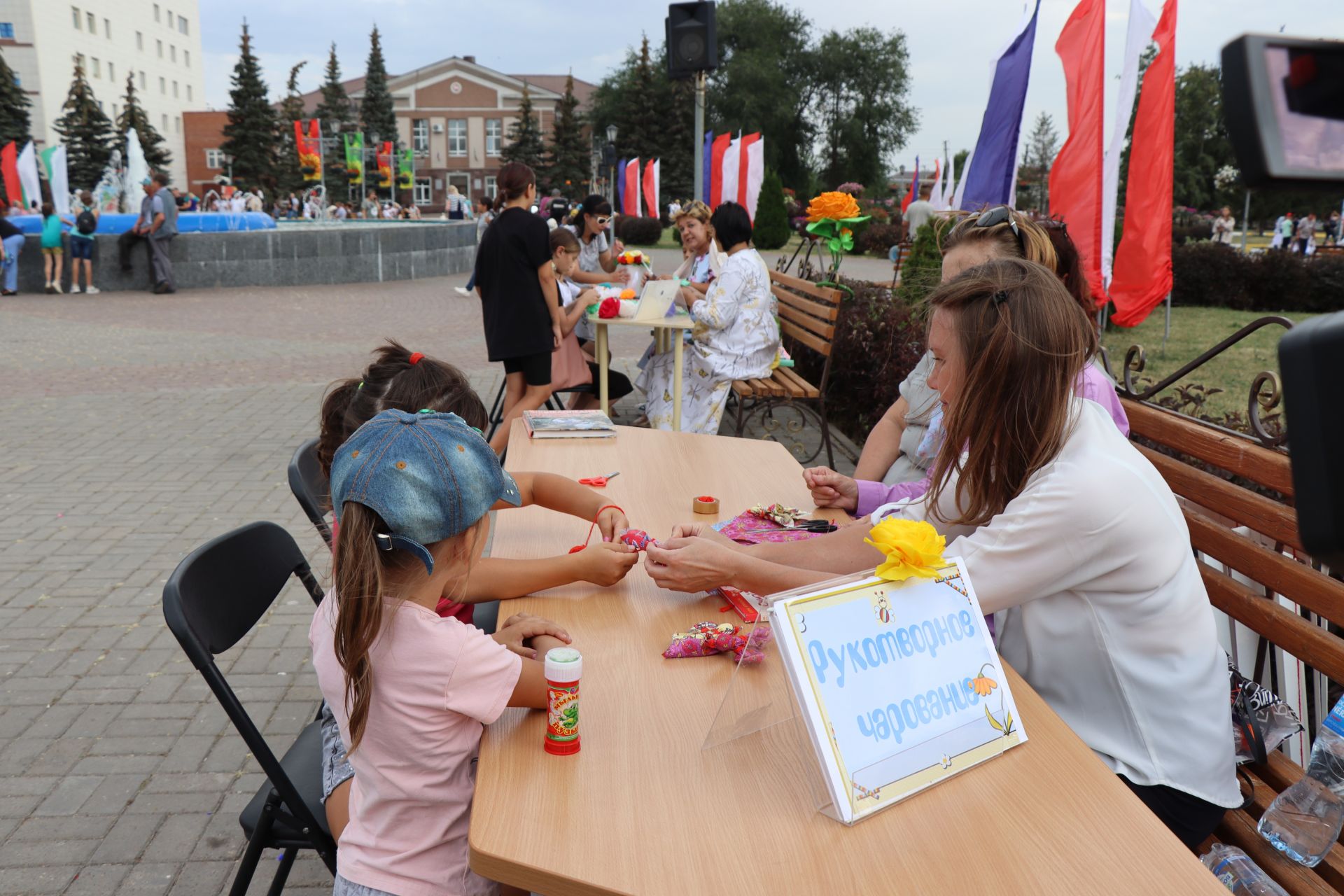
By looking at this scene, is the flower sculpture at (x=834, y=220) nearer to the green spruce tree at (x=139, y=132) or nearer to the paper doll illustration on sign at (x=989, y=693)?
the paper doll illustration on sign at (x=989, y=693)

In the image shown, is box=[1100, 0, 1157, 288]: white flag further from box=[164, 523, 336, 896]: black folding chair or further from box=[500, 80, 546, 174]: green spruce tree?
box=[500, 80, 546, 174]: green spruce tree

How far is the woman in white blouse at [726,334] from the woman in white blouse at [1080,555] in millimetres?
4325

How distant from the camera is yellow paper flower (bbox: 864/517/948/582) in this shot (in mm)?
1544

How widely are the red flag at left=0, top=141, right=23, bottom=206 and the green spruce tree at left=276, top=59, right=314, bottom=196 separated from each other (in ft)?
84.9

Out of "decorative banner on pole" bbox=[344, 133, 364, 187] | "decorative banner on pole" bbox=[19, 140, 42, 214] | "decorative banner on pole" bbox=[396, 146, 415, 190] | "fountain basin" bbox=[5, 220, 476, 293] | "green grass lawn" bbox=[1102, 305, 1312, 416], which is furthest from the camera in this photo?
"decorative banner on pole" bbox=[396, 146, 415, 190]

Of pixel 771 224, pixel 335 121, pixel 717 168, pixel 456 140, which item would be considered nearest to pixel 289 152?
pixel 335 121

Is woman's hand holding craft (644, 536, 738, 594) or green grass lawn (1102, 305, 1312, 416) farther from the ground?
woman's hand holding craft (644, 536, 738, 594)

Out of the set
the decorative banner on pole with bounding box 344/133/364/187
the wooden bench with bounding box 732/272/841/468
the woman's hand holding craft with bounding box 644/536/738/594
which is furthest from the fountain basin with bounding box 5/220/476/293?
the decorative banner on pole with bounding box 344/133/364/187

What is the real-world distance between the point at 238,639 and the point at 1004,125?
5.80 meters

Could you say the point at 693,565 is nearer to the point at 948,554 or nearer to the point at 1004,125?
the point at 948,554

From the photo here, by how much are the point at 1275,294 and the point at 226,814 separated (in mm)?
17948

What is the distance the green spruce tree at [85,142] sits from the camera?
1816 inches

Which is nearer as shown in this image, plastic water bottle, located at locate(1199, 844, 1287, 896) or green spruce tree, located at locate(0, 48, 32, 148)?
plastic water bottle, located at locate(1199, 844, 1287, 896)

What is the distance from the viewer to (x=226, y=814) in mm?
2727
